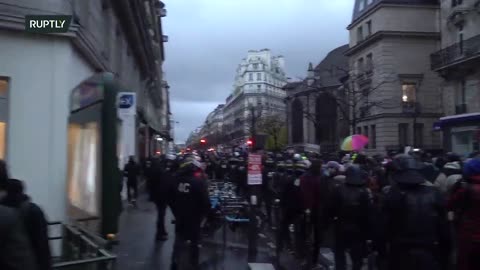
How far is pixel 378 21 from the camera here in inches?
2176

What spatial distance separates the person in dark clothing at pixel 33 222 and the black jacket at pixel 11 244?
1.21 metres

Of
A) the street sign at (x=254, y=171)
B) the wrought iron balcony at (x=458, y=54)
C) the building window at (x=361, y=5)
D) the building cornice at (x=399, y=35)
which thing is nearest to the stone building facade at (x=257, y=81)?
the building window at (x=361, y=5)

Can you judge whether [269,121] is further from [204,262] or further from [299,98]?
[204,262]

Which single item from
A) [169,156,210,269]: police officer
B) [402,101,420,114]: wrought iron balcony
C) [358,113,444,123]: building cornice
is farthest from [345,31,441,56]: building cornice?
[169,156,210,269]: police officer

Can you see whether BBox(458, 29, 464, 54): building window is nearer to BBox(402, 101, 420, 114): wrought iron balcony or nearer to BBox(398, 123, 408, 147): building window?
BBox(402, 101, 420, 114): wrought iron balcony

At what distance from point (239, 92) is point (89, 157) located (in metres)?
165

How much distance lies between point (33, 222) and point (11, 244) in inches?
53.7

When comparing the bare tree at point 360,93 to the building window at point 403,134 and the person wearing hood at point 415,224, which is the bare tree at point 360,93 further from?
the person wearing hood at point 415,224

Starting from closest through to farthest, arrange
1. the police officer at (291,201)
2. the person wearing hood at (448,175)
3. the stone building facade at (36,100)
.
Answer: the person wearing hood at (448,175)
the stone building facade at (36,100)
the police officer at (291,201)

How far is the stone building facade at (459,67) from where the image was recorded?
37.2 metres

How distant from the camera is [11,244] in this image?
3.68 m

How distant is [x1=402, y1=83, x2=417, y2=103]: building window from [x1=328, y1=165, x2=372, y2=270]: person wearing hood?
160 feet

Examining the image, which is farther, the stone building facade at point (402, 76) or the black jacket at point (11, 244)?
the stone building facade at point (402, 76)

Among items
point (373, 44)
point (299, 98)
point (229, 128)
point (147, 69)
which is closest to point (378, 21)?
point (373, 44)
